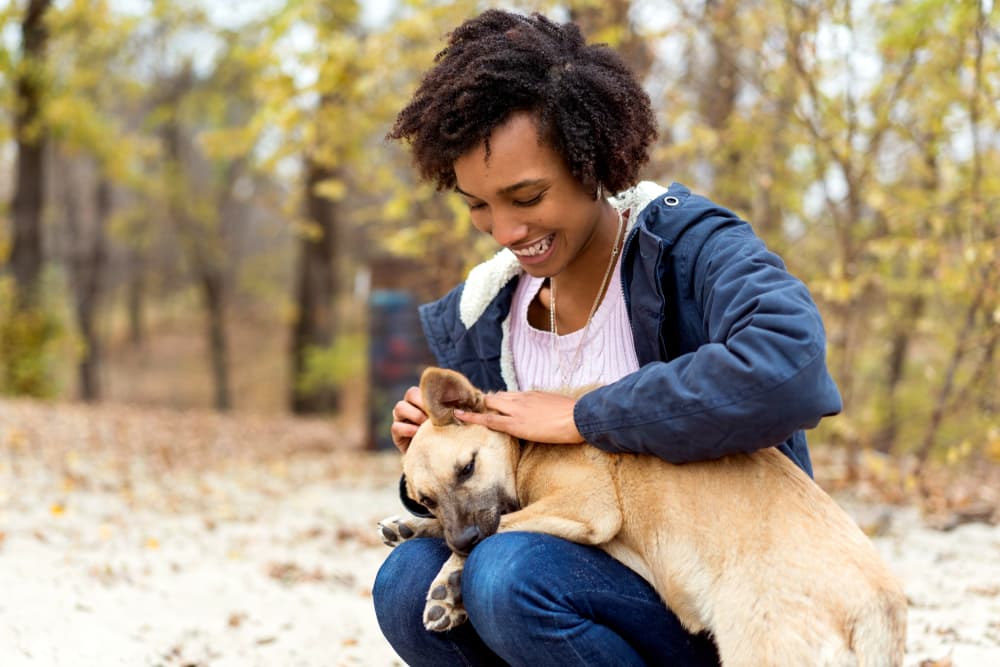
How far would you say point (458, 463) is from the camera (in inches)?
121

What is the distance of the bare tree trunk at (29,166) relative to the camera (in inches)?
583

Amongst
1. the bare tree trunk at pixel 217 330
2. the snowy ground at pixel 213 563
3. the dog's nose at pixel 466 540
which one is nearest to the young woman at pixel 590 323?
the dog's nose at pixel 466 540

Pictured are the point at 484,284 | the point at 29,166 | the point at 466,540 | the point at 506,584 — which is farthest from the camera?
the point at 29,166

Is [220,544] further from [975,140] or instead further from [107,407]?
[107,407]

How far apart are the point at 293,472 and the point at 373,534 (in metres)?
3.56

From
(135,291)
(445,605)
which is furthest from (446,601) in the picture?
(135,291)

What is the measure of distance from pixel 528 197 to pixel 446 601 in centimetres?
126

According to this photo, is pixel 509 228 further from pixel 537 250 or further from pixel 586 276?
pixel 586 276

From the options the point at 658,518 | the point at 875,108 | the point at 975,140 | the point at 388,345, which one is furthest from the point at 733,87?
the point at 658,518

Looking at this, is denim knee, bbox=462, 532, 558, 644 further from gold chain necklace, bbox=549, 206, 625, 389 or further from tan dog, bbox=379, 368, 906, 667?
gold chain necklace, bbox=549, 206, 625, 389

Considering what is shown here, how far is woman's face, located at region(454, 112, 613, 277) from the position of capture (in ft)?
9.20

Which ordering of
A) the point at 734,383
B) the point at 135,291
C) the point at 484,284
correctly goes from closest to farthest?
the point at 734,383, the point at 484,284, the point at 135,291

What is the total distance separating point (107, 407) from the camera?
49.1 ft

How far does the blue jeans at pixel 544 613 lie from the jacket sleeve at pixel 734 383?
1.26 feet
